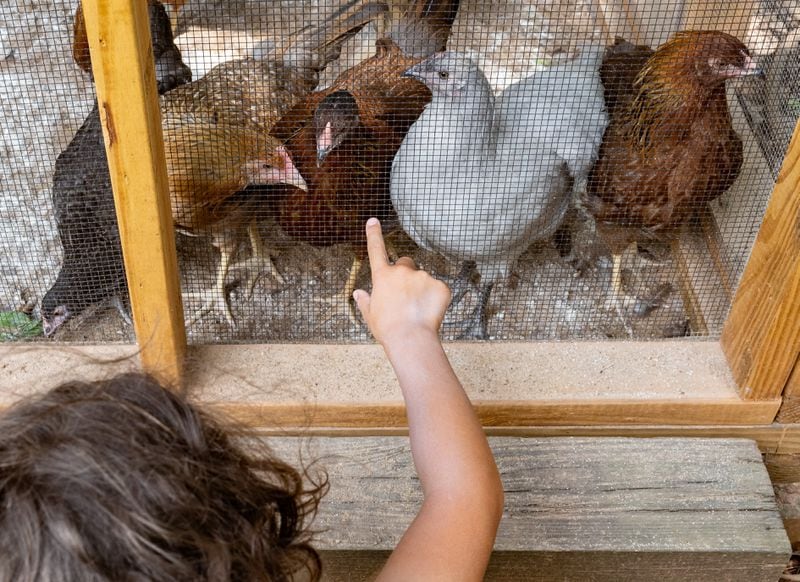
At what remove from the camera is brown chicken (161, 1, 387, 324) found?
165cm

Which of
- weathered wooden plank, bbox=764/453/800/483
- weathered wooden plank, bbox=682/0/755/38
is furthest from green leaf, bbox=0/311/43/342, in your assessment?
weathered wooden plank, bbox=682/0/755/38

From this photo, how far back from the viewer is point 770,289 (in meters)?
1.30

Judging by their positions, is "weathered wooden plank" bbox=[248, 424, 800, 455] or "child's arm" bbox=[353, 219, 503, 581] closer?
"child's arm" bbox=[353, 219, 503, 581]

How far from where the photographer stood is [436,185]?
1604 mm

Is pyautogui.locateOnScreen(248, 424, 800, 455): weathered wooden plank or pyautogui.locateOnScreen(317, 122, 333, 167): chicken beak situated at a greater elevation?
pyautogui.locateOnScreen(317, 122, 333, 167): chicken beak

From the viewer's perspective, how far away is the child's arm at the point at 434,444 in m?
0.86

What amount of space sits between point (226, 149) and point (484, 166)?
552 millimetres

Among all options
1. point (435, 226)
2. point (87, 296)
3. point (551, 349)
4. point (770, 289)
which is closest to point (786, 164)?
point (770, 289)

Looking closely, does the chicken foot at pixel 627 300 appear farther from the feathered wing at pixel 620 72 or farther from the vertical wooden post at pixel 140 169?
the vertical wooden post at pixel 140 169

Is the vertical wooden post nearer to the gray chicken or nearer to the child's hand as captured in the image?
the child's hand

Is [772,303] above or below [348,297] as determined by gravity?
above

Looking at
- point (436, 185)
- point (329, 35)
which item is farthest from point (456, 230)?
point (329, 35)

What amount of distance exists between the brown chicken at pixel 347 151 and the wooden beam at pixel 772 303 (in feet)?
2.42

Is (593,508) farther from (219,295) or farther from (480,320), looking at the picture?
(219,295)
